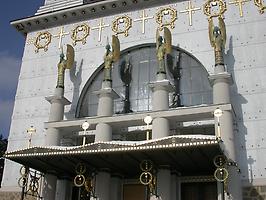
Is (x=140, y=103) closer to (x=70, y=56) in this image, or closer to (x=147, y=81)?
(x=147, y=81)

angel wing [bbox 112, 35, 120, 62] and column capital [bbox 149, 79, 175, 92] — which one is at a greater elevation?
angel wing [bbox 112, 35, 120, 62]

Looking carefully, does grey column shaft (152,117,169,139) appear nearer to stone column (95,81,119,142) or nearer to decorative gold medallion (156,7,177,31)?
stone column (95,81,119,142)

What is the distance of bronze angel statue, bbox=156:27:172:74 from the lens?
2299 centimetres

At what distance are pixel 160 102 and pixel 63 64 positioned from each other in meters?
7.97

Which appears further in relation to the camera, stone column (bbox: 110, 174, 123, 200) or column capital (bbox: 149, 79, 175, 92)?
stone column (bbox: 110, 174, 123, 200)

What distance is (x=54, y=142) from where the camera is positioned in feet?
75.9

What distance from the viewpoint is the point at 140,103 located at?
977 inches

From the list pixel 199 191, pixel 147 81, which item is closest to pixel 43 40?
pixel 147 81

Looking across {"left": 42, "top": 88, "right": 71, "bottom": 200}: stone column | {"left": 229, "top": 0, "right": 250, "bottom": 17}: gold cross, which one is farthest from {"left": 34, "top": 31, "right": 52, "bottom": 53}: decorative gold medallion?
{"left": 229, "top": 0, "right": 250, "bottom": 17}: gold cross

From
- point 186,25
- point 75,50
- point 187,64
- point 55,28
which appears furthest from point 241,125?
point 55,28

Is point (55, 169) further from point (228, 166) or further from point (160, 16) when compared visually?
point (160, 16)

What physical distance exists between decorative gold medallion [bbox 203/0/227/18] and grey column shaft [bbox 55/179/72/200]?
13.5 m

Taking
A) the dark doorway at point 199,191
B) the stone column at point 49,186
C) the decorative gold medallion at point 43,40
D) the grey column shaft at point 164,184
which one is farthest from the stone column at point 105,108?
the decorative gold medallion at point 43,40

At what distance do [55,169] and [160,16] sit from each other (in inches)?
478
